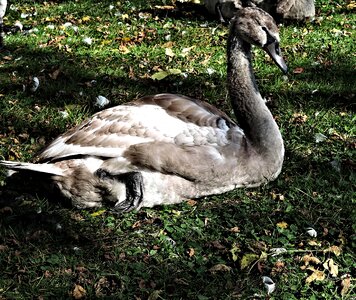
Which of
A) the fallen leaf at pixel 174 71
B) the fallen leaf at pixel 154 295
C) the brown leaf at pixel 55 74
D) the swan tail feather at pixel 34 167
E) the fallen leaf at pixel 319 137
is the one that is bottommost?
the brown leaf at pixel 55 74

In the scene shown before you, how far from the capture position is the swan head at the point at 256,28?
4.64 metres

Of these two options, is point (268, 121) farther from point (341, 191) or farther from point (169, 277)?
point (169, 277)

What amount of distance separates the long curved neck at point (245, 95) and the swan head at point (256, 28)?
7cm

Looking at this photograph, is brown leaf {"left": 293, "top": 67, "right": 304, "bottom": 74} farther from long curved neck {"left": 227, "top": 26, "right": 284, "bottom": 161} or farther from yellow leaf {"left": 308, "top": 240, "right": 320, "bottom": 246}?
yellow leaf {"left": 308, "top": 240, "right": 320, "bottom": 246}

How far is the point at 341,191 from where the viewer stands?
4637 mm

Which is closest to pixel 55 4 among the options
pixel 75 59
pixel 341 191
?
pixel 75 59

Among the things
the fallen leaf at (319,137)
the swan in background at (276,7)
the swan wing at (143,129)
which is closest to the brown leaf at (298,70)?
the fallen leaf at (319,137)

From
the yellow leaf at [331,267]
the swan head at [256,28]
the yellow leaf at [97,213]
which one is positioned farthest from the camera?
the swan head at [256,28]

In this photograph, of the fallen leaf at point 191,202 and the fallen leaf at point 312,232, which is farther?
the fallen leaf at point 191,202

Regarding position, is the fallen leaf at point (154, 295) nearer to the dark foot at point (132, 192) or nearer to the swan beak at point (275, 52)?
the dark foot at point (132, 192)

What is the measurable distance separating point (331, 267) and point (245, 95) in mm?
1557

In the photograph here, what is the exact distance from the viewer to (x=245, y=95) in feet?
15.5

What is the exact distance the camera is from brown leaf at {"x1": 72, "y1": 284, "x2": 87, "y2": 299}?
354cm

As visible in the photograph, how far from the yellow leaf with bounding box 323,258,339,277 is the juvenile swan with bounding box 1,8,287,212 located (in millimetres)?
954
